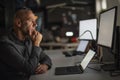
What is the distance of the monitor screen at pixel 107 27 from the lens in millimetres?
1647

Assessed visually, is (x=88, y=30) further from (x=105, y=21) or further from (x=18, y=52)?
(x=18, y=52)

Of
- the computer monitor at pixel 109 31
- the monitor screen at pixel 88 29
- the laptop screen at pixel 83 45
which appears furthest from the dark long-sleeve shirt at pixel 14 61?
the laptop screen at pixel 83 45

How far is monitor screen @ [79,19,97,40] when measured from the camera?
2605mm

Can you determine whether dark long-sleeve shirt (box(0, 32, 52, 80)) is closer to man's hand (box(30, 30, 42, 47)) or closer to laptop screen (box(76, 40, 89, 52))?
man's hand (box(30, 30, 42, 47))

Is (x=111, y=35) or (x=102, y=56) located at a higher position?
(x=111, y=35)

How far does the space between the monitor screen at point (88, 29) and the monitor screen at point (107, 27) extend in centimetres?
56

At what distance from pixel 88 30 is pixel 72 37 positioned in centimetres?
269

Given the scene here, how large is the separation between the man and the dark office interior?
9 cm

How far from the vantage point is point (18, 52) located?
5.56 ft

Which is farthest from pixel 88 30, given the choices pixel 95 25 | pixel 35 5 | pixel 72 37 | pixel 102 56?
pixel 35 5

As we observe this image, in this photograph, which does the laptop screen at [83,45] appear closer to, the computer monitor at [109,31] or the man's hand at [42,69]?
the computer monitor at [109,31]

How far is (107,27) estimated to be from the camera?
1798 mm

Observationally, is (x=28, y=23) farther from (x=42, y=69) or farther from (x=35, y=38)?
(x=42, y=69)

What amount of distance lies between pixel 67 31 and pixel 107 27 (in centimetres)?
380
